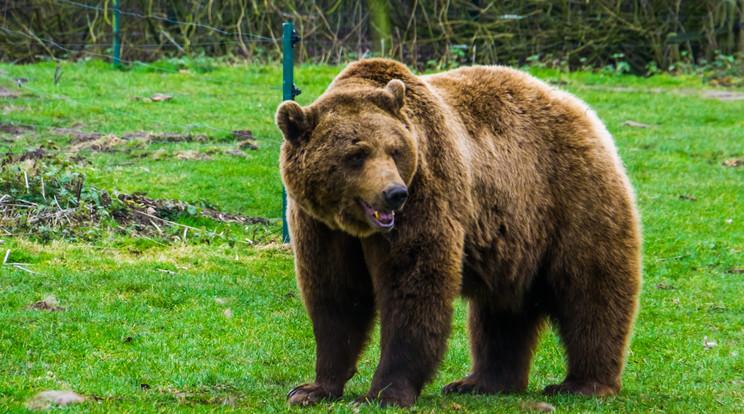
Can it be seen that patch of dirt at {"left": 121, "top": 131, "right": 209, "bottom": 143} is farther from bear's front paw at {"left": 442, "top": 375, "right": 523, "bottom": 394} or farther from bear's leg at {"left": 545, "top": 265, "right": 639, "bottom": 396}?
bear's leg at {"left": 545, "top": 265, "right": 639, "bottom": 396}

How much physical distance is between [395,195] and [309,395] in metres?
1.30

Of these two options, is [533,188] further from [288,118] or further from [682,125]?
[682,125]

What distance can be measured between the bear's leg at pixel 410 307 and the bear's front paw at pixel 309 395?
1.00 feet

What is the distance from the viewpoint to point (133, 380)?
668 centimetres

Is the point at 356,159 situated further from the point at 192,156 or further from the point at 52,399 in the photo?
the point at 192,156

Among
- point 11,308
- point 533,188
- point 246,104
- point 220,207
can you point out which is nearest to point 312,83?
point 246,104

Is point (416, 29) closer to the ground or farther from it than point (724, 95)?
farther from it

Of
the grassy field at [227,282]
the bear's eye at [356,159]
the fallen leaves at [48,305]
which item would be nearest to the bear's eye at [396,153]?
the bear's eye at [356,159]

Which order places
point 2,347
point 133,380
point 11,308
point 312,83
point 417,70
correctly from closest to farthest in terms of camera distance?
point 133,380 → point 2,347 → point 11,308 → point 312,83 → point 417,70

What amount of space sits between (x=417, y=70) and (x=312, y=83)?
2.58m

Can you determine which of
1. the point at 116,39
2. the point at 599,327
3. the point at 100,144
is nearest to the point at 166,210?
the point at 100,144

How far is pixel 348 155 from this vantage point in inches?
237

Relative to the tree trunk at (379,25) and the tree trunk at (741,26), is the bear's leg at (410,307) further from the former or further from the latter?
the tree trunk at (741,26)

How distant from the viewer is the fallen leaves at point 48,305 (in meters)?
8.34
